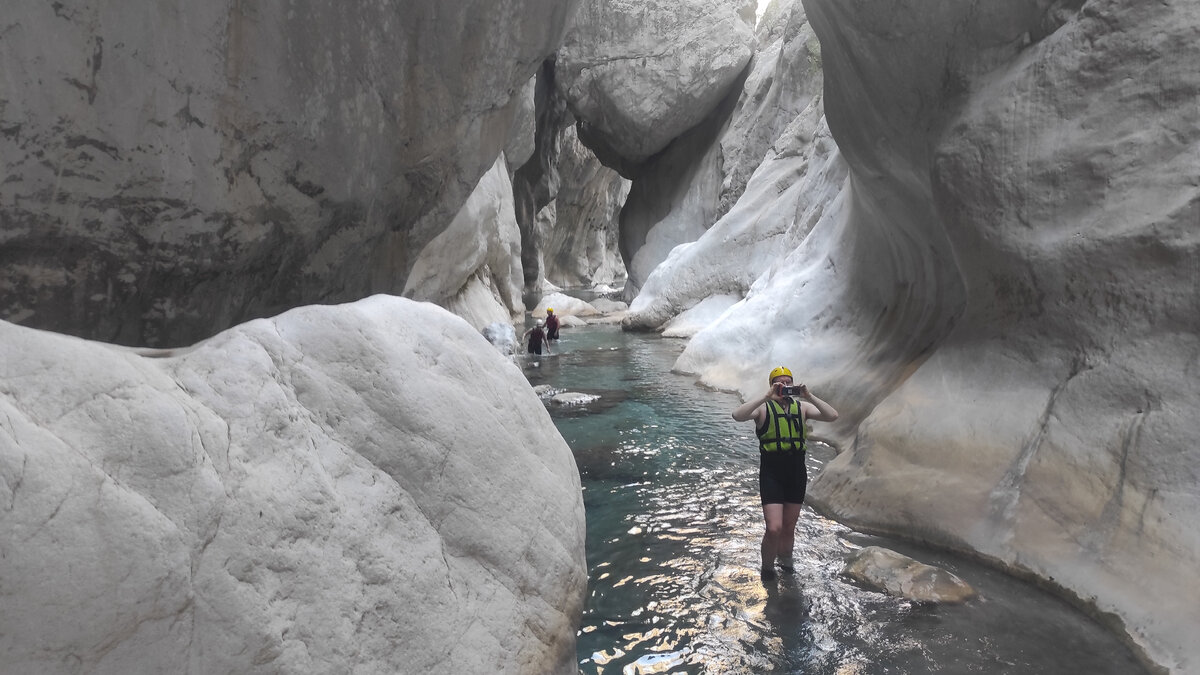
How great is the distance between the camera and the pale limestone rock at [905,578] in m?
5.07

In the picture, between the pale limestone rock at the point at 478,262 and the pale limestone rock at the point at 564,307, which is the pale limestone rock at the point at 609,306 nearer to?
the pale limestone rock at the point at 564,307

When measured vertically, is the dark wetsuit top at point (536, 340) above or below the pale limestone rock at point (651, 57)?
below

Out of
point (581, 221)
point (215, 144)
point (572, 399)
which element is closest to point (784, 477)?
point (215, 144)

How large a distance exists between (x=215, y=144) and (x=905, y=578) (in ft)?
19.9

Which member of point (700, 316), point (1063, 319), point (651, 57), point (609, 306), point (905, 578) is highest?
point (651, 57)

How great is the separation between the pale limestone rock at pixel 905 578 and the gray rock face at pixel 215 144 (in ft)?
18.1

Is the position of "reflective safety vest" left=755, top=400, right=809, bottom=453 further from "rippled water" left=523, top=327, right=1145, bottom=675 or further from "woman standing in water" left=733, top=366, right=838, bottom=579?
"rippled water" left=523, top=327, right=1145, bottom=675

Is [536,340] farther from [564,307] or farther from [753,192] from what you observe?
[564,307]

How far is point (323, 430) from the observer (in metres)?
3.26

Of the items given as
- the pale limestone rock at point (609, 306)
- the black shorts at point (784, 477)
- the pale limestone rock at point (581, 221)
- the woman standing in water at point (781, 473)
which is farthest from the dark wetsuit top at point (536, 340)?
the pale limestone rock at point (581, 221)

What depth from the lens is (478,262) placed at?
54.2 feet

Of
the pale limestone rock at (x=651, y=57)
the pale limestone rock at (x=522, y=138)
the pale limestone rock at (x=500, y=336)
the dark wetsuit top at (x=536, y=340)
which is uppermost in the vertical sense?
the pale limestone rock at (x=651, y=57)

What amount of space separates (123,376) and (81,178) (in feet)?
10.7

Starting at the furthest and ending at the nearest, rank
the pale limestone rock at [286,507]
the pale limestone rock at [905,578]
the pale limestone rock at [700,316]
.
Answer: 1. the pale limestone rock at [700,316]
2. the pale limestone rock at [905,578]
3. the pale limestone rock at [286,507]
